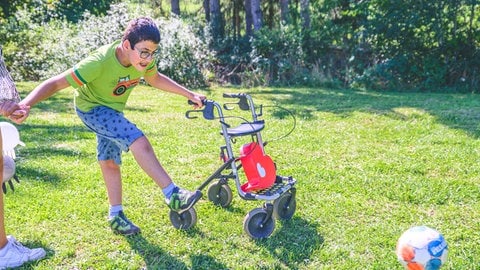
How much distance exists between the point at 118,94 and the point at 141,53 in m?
0.39

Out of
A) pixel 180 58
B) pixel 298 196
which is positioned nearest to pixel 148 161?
pixel 298 196

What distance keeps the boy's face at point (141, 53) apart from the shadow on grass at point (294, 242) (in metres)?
1.29

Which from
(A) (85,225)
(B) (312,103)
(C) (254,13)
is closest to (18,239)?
(A) (85,225)

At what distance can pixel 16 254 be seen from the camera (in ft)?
9.68

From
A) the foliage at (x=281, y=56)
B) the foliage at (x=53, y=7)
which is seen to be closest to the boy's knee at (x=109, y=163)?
the foliage at (x=281, y=56)

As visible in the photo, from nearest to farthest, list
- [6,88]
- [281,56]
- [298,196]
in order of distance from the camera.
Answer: [6,88], [298,196], [281,56]

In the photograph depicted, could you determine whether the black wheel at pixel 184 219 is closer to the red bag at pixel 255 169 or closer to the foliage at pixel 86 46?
the red bag at pixel 255 169

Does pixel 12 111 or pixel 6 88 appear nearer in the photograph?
pixel 12 111

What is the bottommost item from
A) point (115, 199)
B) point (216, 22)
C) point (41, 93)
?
point (115, 199)

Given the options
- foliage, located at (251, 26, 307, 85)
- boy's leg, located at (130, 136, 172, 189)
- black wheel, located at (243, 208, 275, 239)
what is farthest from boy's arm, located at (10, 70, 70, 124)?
foliage, located at (251, 26, 307, 85)

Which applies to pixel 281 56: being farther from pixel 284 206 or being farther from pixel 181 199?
pixel 181 199

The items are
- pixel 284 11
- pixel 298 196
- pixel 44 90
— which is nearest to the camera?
pixel 44 90

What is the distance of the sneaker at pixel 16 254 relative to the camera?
2.90 metres

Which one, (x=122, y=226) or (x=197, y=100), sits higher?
(x=197, y=100)
